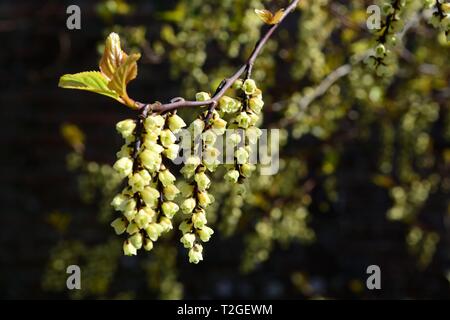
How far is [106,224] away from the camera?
2.93m

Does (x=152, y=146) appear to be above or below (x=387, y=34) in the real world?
below

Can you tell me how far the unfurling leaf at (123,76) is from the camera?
31.1 inches

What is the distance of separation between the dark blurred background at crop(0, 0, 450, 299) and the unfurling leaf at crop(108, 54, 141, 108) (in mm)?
1972

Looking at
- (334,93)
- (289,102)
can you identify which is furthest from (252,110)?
(334,93)

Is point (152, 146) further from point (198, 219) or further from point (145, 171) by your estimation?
point (198, 219)

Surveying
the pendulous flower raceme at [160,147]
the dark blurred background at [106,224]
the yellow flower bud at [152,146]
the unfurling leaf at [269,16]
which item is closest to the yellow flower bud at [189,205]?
the pendulous flower raceme at [160,147]

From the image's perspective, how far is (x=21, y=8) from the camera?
2941mm

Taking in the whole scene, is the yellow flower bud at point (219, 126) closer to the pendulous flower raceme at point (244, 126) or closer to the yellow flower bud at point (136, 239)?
the pendulous flower raceme at point (244, 126)

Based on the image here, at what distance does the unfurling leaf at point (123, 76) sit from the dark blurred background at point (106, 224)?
77.6 inches

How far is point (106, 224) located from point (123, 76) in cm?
221

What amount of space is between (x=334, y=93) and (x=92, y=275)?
1.09m

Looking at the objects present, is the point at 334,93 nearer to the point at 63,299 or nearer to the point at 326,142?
the point at 326,142

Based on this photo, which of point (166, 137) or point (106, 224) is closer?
point (166, 137)

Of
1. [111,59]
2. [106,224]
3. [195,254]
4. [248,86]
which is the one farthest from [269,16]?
[106,224]
